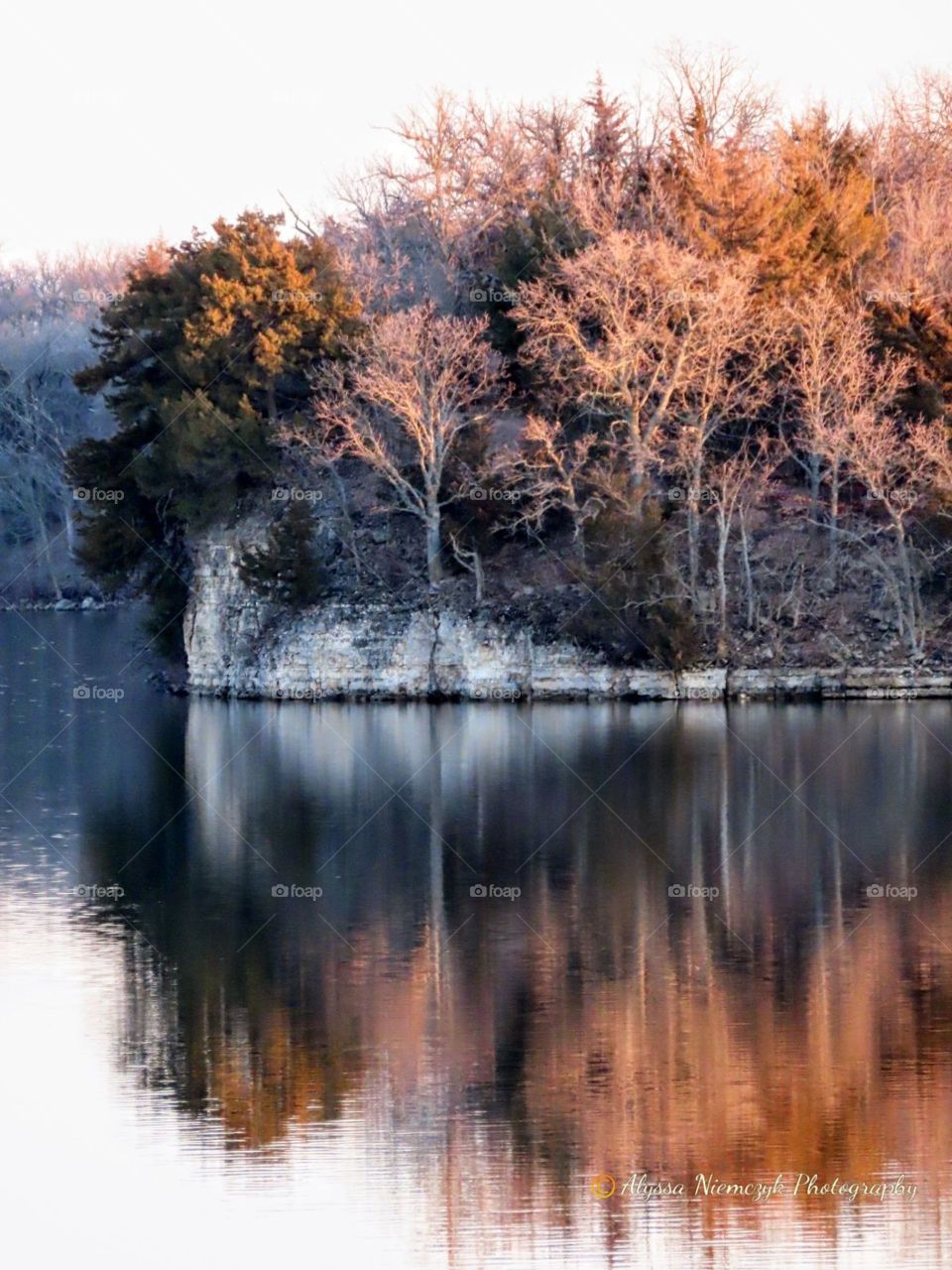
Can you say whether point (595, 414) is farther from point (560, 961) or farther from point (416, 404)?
point (560, 961)

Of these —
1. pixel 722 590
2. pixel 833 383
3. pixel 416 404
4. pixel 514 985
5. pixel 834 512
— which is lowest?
pixel 514 985

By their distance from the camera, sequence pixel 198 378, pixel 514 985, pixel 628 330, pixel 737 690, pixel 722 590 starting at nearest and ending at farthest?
pixel 514 985 → pixel 737 690 → pixel 722 590 → pixel 628 330 → pixel 198 378

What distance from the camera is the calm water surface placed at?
13352mm

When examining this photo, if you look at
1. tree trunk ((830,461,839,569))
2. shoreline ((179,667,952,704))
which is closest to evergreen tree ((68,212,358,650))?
shoreline ((179,667,952,704))

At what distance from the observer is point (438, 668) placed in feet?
156

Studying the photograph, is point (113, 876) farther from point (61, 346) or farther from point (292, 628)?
point (61, 346)

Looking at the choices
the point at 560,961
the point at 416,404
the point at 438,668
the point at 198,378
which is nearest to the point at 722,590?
the point at 438,668

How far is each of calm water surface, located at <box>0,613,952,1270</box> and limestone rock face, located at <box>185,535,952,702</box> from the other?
29.0 ft

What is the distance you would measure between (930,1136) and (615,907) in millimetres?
8853

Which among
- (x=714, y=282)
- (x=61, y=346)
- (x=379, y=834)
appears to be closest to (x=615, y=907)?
(x=379, y=834)

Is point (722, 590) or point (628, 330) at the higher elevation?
point (628, 330)

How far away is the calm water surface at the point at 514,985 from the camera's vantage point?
13.4 m

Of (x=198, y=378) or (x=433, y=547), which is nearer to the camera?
(x=433, y=547)

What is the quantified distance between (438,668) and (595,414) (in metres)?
8.23
